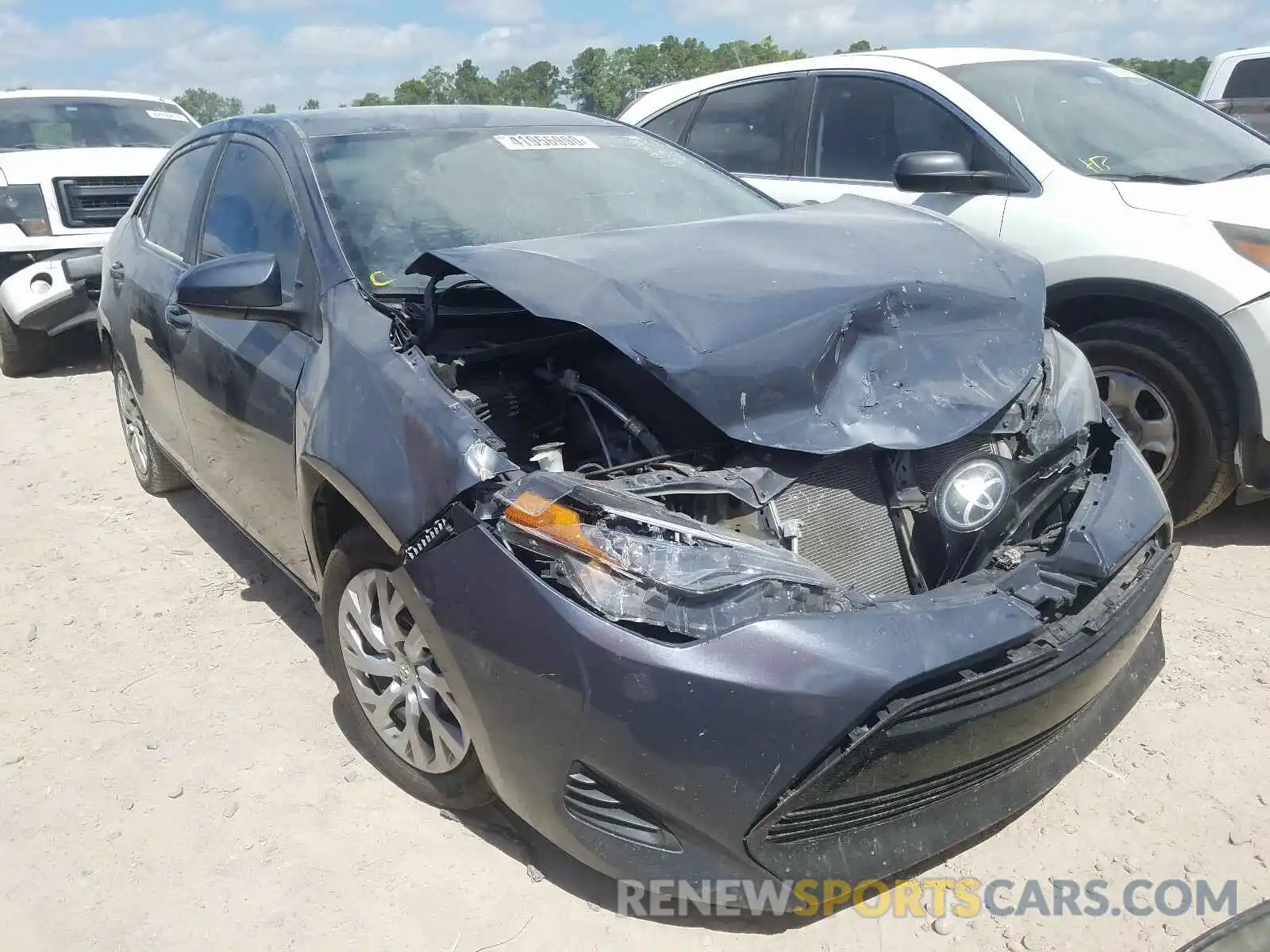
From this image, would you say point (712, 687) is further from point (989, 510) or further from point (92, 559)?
point (92, 559)

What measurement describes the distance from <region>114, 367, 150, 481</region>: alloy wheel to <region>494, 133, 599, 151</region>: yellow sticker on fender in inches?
83.5

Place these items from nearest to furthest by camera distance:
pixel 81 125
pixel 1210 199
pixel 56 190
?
pixel 1210 199 < pixel 56 190 < pixel 81 125

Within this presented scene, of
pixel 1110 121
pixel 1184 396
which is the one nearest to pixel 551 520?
pixel 1184 396

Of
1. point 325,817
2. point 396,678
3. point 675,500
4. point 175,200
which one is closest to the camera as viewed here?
point 675,500

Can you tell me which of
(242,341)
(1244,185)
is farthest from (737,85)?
(242,341)

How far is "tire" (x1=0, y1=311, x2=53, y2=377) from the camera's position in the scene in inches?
292

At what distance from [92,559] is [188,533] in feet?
1.27

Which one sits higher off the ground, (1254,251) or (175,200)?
(175,200)

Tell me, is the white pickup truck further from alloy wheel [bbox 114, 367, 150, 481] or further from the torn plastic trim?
the torn plastic trim

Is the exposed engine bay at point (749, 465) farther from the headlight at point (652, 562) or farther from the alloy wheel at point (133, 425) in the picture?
the alloy wheel at point (133, 425)

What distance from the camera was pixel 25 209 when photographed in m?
7.89

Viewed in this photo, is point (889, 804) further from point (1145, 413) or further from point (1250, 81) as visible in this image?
Result: point (1250, 81)

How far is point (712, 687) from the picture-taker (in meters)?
1.82

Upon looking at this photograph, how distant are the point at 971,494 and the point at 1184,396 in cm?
177
